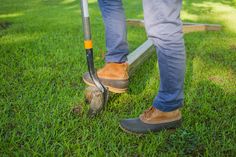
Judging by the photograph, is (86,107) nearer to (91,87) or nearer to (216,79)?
(91,87)

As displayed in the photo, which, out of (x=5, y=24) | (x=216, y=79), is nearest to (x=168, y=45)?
(x=216, y=79)

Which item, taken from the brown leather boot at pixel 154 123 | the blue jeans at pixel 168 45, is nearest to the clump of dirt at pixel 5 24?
the brown leather boot at pixel 154 123

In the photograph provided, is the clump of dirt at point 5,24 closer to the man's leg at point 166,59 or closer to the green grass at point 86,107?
the green grass at point 86,107

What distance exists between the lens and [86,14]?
236 centimetres

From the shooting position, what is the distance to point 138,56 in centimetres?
336

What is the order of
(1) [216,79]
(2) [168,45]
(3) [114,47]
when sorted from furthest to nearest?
(1) [216,79] < (3) [114,47] < (2) [168,45]

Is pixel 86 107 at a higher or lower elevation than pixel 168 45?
lower

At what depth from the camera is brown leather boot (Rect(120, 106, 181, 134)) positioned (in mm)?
2191

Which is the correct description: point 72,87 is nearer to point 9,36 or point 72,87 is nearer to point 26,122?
point 26,122

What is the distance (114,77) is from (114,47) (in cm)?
22

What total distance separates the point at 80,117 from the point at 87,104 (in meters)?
0.20

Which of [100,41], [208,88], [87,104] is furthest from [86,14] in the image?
[100,41]

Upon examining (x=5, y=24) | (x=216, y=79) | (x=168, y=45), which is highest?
(x=168, y=45)

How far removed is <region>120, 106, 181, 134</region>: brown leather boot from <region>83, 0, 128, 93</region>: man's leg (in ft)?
1.32
